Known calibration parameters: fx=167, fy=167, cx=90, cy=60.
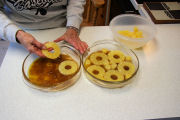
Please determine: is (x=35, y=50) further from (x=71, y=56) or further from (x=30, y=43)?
(x=71, y=56)

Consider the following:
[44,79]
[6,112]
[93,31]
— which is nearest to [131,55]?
[93,31]

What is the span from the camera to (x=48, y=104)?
0.63 meters

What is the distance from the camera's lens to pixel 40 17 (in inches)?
37.0

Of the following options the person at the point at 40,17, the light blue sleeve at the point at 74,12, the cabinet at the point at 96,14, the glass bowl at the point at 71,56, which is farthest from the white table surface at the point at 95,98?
the cabinet at the point at 96,14

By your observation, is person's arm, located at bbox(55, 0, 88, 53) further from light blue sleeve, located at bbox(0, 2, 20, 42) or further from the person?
light blue sleeve, located at bbox(0, 2, 20, 42)

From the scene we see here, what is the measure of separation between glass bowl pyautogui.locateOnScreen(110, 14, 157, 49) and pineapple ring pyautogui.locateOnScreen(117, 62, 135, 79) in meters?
0.13

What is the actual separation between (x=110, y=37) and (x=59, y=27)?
30 centimetres

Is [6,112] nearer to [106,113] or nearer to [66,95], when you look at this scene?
[66,95]

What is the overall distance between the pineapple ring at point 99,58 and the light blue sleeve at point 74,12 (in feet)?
0.73

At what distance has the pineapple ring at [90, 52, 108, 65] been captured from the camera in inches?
29.7

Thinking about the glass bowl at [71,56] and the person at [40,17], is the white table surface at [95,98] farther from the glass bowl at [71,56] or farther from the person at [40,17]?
the person at [40,17]

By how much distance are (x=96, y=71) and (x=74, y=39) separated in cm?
22

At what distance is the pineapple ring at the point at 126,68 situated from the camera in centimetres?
71

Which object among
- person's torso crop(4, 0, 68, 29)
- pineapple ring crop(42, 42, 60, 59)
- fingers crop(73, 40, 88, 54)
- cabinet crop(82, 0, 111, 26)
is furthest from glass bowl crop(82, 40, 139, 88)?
cabinet crop(82, 0, 111, 26)
